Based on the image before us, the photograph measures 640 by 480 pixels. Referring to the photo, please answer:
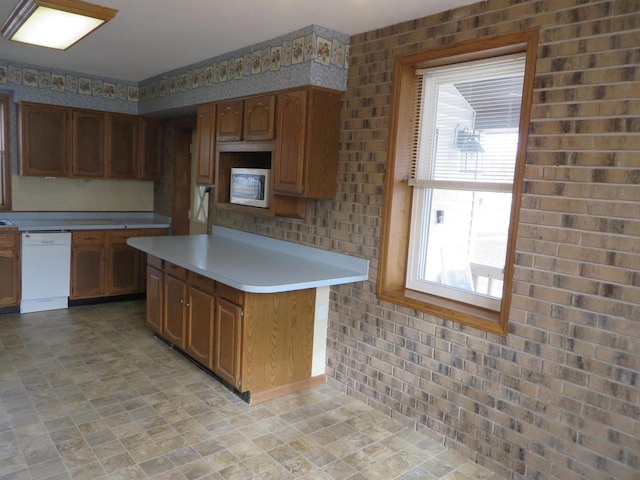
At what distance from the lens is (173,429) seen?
2783mm

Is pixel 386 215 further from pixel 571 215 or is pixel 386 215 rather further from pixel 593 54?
pixel 593 54

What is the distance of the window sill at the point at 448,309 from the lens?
253 centimetres

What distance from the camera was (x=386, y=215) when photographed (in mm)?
3059

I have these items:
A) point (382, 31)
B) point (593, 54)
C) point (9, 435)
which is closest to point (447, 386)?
point (593, 54)

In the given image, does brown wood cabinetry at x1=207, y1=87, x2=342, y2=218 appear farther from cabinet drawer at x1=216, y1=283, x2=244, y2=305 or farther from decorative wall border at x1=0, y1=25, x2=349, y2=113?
cabinet drawer at x1=216, y1=283, x2=244, y2=305

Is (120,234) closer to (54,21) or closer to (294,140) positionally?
(54,21)

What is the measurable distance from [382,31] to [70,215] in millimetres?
4223

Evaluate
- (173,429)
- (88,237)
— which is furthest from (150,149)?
(173,429)

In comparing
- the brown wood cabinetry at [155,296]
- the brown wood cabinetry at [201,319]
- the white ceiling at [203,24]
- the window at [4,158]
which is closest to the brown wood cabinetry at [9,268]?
the window at [4,158]

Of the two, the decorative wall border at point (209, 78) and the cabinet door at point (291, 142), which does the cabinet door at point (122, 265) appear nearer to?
the decorative wall border at point (209, 78)

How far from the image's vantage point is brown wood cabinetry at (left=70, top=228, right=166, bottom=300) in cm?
504

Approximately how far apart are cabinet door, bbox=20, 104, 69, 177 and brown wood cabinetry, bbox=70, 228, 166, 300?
0.78m

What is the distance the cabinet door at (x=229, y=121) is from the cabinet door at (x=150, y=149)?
6.44 ft

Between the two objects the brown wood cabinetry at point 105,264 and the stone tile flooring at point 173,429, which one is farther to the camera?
the brown wood cabinetry at point 105,264
